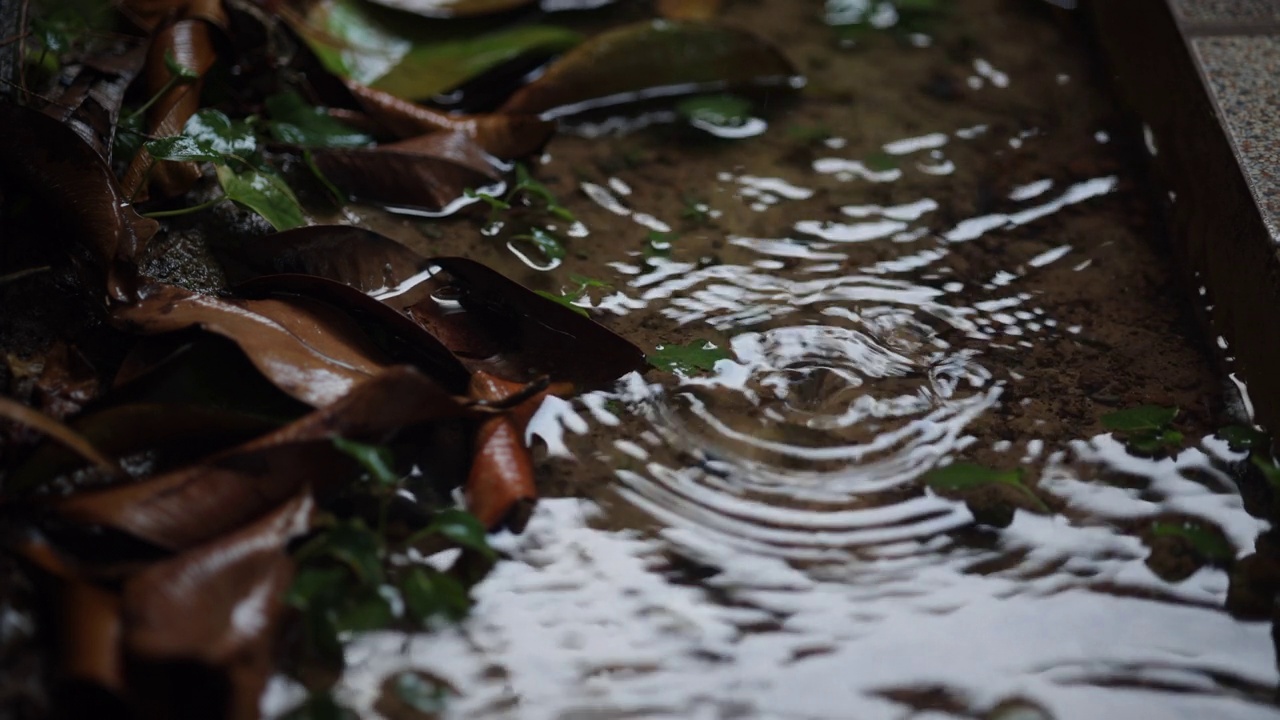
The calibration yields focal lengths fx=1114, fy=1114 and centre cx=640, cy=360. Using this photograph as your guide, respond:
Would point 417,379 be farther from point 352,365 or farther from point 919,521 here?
point 919,521

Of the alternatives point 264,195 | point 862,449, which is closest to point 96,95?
point 264,195

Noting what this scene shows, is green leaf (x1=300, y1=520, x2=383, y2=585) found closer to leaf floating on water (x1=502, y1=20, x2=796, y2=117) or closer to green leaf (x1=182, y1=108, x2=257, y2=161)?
green leaf (x1=182, y1=108, x2=257, y2=161)

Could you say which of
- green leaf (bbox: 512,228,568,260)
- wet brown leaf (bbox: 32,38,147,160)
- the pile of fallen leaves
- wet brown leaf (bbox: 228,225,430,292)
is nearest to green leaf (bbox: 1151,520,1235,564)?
the pile of fallen leaves

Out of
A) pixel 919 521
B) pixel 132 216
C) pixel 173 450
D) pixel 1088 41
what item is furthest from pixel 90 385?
pixel 1088 41

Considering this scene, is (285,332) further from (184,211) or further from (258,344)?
(184,211)

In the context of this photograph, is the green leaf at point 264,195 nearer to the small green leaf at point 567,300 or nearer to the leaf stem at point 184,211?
the leaf stem at point 184,211

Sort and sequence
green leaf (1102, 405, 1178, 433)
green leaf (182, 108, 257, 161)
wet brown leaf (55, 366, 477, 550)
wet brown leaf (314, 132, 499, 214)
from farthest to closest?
wet brown leaf (314, 132, 499, 214), green leaf (182, 108, 257, 161), green leaf (1102, 405, 1178, 433), wet brown leaf (55, 366, 477, 550)
